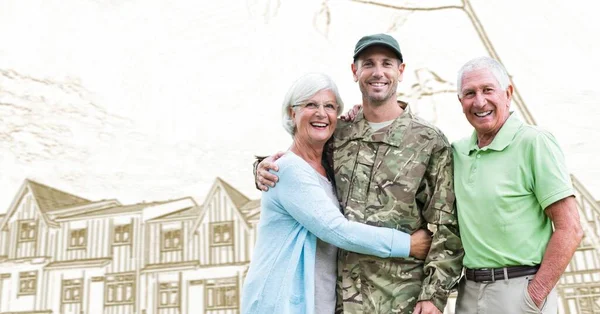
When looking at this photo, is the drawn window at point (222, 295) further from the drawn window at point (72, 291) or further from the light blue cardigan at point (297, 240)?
the light blue cardigan at point (297, 240)

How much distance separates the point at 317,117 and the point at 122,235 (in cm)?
256

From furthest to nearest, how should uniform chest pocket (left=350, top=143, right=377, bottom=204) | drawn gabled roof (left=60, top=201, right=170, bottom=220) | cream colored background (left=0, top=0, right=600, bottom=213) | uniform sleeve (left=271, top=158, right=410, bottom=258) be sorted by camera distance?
drawn gabled roof (left=60, top=201, right=170, bottom=220), cream colored background (left=0, top=0, right=600, bottom=213), uniform chest pocket (left=350, top=143, right=377, bottom=204), uniform sleeve (left=271, top=158, right=410, bottom=258)

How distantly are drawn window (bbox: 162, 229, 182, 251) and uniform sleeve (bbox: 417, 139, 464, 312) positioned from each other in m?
2.40

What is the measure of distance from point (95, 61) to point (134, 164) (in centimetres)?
83

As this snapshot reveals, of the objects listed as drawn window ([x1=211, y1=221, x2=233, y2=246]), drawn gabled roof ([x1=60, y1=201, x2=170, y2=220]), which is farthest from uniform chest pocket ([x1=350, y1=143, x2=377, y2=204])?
drawn gabled roof ([x1=60, y1=201, x2=170, y2=220])

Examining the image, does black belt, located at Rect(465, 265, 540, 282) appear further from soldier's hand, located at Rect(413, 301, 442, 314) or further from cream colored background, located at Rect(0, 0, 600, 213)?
cream colored background, located at Rect(0, 0, 600, 213)

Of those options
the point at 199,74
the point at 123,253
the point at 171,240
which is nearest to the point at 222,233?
the point at 171,240

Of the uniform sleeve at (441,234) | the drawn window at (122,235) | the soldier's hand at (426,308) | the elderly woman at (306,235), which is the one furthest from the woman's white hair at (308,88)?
the drawn window at (122,235)

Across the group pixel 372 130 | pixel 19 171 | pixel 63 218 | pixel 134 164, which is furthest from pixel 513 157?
pixel 19 171

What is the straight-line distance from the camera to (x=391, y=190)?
5.05ft

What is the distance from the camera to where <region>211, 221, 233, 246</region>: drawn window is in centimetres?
357

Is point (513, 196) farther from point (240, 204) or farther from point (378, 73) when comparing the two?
point (240, 204)

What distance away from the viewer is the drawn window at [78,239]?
3809 millimetres

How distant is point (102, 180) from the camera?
12.9ft
